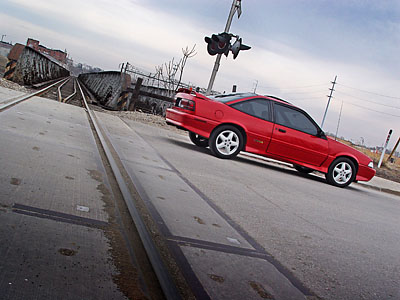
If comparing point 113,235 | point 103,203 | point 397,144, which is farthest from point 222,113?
point 397,144

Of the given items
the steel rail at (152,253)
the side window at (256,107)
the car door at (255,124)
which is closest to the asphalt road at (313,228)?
the steel rail at (152,253)

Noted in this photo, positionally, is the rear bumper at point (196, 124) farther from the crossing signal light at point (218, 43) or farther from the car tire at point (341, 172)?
the crossing signal light at point (218, 43)

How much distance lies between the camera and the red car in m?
8.42

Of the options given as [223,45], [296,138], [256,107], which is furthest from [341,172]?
[223,45]

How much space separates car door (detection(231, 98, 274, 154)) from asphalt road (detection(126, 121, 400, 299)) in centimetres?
124

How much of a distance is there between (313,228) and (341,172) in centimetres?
541

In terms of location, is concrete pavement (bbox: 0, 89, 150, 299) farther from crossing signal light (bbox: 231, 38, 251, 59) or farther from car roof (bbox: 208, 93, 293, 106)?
crossing signal light (bbox: 231, 38, 251, 59)

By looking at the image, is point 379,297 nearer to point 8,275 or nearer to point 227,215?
point 227,215

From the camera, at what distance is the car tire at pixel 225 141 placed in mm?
8469

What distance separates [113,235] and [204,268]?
62 centimetres

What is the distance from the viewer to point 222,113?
8406 mm

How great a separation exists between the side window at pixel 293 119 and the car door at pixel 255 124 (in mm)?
258

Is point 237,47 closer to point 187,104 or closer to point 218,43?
point 218,43

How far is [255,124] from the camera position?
8578mm
